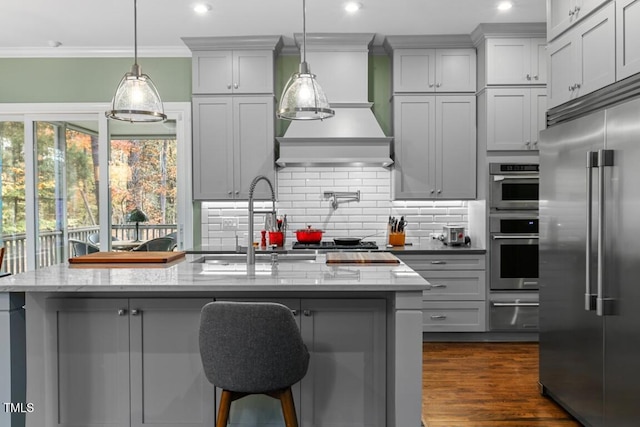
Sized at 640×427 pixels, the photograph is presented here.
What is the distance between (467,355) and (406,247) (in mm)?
1137

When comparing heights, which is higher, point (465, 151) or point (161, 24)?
point (161, 24)

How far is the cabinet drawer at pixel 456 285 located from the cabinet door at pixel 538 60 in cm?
192

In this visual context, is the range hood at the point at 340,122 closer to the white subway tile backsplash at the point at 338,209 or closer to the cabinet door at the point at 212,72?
the white subway tile backsplash at the point at 338,209

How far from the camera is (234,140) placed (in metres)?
4.91

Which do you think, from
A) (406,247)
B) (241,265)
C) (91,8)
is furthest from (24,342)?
(406,247)

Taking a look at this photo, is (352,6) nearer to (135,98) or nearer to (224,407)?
(135,98)

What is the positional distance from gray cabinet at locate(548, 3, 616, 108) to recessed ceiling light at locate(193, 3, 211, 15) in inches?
105

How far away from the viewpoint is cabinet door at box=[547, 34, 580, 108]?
2971 millimetres

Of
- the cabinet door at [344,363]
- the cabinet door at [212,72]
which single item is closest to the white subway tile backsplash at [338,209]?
the cabinet door at [212,72]

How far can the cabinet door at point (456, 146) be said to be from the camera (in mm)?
4859

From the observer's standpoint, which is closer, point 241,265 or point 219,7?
point 241,265

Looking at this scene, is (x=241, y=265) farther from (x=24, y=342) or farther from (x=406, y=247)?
(x=406, y=247)

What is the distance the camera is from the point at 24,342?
240 centimetres

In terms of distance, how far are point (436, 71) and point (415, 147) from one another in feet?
2.57
